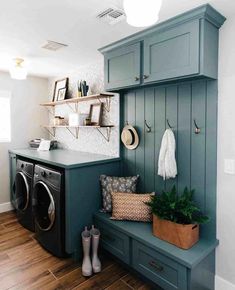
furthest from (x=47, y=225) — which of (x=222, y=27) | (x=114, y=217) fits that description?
(x=222, y=27)

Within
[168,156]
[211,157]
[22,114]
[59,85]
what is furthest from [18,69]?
[211,157]

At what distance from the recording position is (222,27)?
1.78 metres

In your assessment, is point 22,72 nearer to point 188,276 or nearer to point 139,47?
point 139,47

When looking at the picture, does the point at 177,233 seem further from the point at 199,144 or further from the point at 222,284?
the point at 199,144

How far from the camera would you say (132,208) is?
2207 millimetres

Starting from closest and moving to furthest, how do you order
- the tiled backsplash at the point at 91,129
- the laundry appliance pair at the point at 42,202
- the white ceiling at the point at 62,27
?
the white ceiling at the point at 62,27 < the laundry appliance pair at the point at 42,202 < the tiled backsplash at the point at 91,129

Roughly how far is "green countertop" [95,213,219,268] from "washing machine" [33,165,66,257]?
19.3 inches

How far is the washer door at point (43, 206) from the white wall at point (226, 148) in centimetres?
164

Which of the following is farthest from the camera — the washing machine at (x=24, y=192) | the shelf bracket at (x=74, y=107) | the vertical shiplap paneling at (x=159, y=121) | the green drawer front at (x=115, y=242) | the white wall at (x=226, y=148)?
the shelf bracket at (x=74, y=107)

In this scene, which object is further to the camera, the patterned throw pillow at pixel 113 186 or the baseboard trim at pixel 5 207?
the baseboard trim at pixel 5 207

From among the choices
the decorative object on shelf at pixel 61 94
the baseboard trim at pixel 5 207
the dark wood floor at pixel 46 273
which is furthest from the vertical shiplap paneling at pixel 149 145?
the baseboard trim at pixel 5 207

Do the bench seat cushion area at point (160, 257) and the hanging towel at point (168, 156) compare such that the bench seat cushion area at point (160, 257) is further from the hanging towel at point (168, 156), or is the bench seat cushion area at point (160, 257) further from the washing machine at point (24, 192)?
the washing machine at point (24, 192)

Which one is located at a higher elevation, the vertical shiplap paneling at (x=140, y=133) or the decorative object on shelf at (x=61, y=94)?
the decorative object on shelf at (x=61, y=94)

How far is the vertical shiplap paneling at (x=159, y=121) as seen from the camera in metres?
2.21
